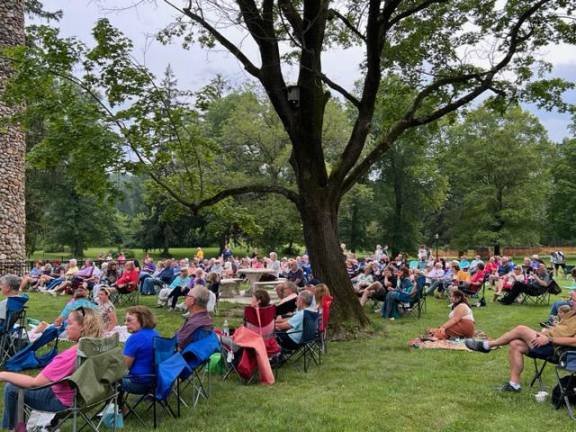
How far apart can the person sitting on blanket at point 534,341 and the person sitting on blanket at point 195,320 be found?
3394 millimetres

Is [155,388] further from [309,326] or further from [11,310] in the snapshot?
[11,310]

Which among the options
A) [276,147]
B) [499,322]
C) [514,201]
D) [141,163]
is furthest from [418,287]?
[514,201]

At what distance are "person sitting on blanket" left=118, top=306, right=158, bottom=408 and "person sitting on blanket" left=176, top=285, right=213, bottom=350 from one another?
595 mm

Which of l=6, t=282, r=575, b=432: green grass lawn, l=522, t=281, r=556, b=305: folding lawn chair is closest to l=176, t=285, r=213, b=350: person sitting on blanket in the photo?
l=6, t=282, r=575, b=432: green grass lawn

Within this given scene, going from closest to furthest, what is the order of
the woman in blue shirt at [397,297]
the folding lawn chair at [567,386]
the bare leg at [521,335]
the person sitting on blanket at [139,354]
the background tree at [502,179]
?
1. the person sitting on blanket at [139,354]
2. the folding lawn chair at [567,386]
3. the bare leg at [521,335]
4. the woman in blue shirt at [397,297]
5. the background tree at [502,179]

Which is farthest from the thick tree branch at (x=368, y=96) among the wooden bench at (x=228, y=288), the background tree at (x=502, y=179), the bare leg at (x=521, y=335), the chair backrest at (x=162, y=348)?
the background tree at (x=502, y=179)

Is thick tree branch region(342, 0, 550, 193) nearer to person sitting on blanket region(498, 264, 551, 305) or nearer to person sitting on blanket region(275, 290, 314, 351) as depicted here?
person sitting on blanket region(275, 290, 314, 351)

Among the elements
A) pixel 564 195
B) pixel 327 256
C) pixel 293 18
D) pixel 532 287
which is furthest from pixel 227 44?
pixel 564 195

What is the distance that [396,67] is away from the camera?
1166 centimetres

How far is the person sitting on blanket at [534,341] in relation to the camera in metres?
5.69

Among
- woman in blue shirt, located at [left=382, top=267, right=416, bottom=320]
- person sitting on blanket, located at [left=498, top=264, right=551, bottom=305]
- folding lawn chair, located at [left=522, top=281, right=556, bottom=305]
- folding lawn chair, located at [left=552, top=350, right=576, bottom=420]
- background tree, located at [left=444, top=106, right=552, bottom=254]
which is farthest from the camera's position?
background tree, located at [left=444, top=106, right=552, bottom=254]

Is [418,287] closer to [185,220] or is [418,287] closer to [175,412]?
[175,412]

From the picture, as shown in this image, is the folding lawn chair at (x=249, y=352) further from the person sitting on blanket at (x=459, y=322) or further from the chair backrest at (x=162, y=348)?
the person sitting on blanket at (x=459, y=322)

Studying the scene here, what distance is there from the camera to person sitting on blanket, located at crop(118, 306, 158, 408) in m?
4.80
